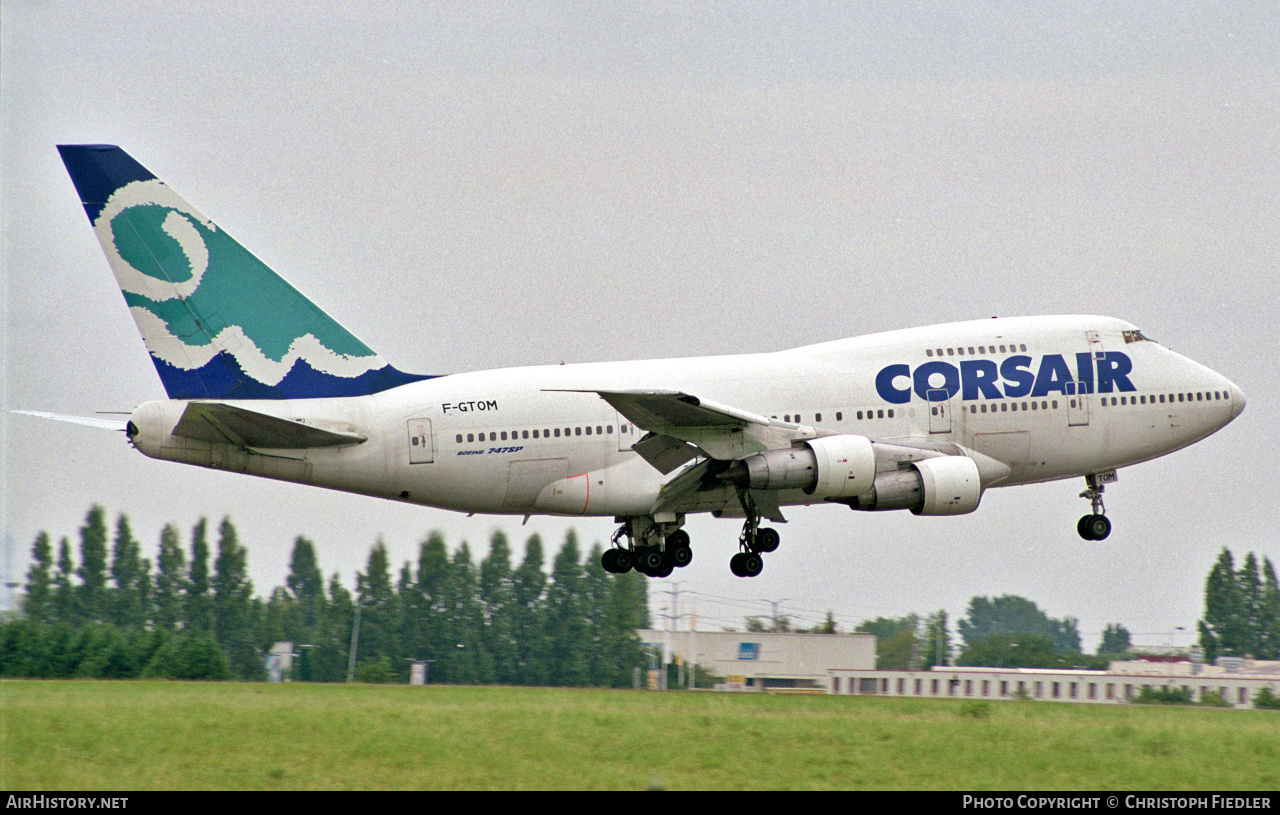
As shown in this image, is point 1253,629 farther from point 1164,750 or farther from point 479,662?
point 1164,750

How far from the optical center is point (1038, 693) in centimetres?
5516

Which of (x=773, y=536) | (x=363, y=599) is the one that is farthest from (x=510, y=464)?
(x=363, y=599)

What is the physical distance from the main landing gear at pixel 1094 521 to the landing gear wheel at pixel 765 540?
9.87 metres

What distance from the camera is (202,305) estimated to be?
122 feet

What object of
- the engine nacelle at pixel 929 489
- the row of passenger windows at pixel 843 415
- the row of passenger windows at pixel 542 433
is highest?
the row of passenger windows at pixel 843 415

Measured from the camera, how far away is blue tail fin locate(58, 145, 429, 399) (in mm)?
36875

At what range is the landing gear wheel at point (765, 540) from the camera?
3928cm

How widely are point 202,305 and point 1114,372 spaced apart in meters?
24.3

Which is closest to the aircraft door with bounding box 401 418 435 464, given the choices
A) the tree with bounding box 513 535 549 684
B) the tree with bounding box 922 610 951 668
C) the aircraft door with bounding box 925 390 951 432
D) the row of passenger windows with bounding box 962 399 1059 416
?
the aircraft door with bounding box 925 390 951 432

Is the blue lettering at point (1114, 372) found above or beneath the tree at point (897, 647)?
above

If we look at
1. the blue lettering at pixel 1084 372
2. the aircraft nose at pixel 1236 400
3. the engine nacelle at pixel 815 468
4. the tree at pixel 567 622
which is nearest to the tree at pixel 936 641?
the tree at pixel 567 622

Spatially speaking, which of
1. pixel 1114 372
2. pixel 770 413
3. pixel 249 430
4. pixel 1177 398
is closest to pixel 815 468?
pixel 770 413

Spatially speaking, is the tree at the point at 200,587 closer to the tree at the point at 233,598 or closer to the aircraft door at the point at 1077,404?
the tree at the point at 233,598

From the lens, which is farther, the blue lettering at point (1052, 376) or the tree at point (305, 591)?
the tree at point (305, 591)
